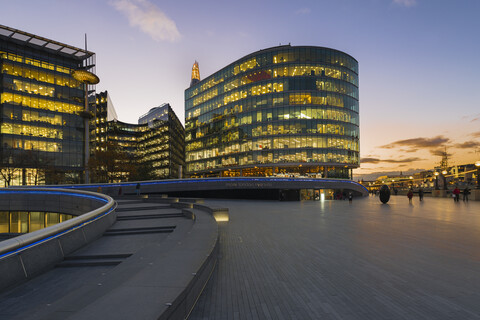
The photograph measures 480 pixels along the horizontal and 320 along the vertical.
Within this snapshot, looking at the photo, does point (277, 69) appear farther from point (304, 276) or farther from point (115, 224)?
point (304, 276)

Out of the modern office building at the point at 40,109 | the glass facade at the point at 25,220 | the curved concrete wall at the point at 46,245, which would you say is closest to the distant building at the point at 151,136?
the modern office building at the point at 40,109

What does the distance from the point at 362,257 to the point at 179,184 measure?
1218 inches

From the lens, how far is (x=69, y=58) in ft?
206

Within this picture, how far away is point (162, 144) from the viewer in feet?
398

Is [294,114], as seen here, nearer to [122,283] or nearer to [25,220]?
[25,220]

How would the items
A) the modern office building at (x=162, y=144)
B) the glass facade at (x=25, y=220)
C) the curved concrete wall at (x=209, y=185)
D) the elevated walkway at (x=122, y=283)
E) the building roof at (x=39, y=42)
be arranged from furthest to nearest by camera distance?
the modern office building at (x=162, y=144), the building roof at (x=39, y=42), the curved concrete wall at (x=209, y=185), the glass facade at (x=25, y=220), the elevated walkway at (x=122, y=283)

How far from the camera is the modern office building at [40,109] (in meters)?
51.9

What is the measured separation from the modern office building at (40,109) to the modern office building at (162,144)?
2024 inches

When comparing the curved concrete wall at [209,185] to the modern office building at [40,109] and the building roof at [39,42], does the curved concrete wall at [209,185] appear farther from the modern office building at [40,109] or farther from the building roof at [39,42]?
the building roof at [39,42]

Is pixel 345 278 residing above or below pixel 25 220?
above

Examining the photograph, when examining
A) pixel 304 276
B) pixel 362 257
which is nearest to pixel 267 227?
pixel 362 257

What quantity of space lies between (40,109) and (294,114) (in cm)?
6058

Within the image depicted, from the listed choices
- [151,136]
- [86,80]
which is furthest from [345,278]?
[151,136]

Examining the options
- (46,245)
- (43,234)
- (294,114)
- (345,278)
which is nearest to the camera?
(345,278)
